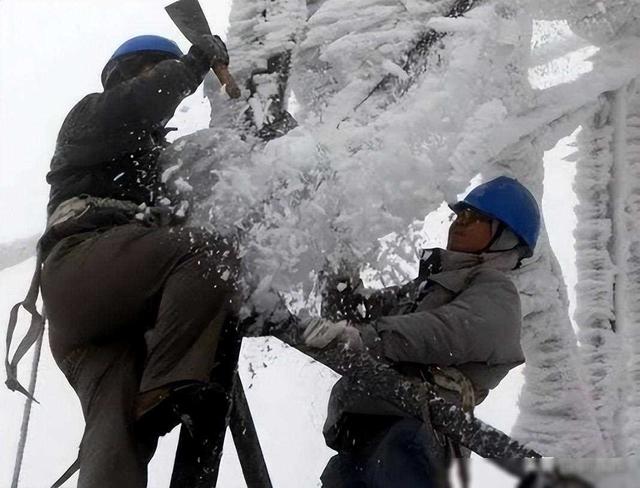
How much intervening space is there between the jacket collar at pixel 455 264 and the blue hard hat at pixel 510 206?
0.06 meters

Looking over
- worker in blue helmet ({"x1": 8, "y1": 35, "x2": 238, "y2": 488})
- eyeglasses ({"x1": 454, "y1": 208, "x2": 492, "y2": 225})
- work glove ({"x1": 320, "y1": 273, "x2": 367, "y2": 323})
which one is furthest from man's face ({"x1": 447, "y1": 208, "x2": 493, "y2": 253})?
worker in blue helmet ({"x1": 8, "y1": 35, "x2": 238, "y2": 488})

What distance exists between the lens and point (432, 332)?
5.69ft

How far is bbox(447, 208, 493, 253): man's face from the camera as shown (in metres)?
1.97

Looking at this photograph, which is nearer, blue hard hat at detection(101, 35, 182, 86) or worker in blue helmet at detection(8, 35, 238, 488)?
worker in blue helmet at detection(8, 35, 238, 488)

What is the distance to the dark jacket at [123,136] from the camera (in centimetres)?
171

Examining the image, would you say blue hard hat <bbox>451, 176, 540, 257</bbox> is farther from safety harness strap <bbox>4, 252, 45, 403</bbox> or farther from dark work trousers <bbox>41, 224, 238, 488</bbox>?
safety harness strap <bbox>4, 252, 45, 403</bbox>

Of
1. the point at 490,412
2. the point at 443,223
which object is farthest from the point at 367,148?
the point at 490,412

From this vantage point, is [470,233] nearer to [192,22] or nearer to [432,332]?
[432,332]

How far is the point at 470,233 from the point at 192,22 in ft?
2.48

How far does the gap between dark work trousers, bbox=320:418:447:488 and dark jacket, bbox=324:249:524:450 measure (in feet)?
0.14

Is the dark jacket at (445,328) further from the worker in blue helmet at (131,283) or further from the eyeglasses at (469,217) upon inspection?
the worker in blue helmet at (131,283)

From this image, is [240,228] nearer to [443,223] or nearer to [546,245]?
[443,223]

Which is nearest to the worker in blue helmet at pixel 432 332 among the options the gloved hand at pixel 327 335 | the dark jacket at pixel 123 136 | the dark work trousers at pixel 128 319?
the gloved hand at pixel 327 335

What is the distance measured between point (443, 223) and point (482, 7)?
0.55 m
